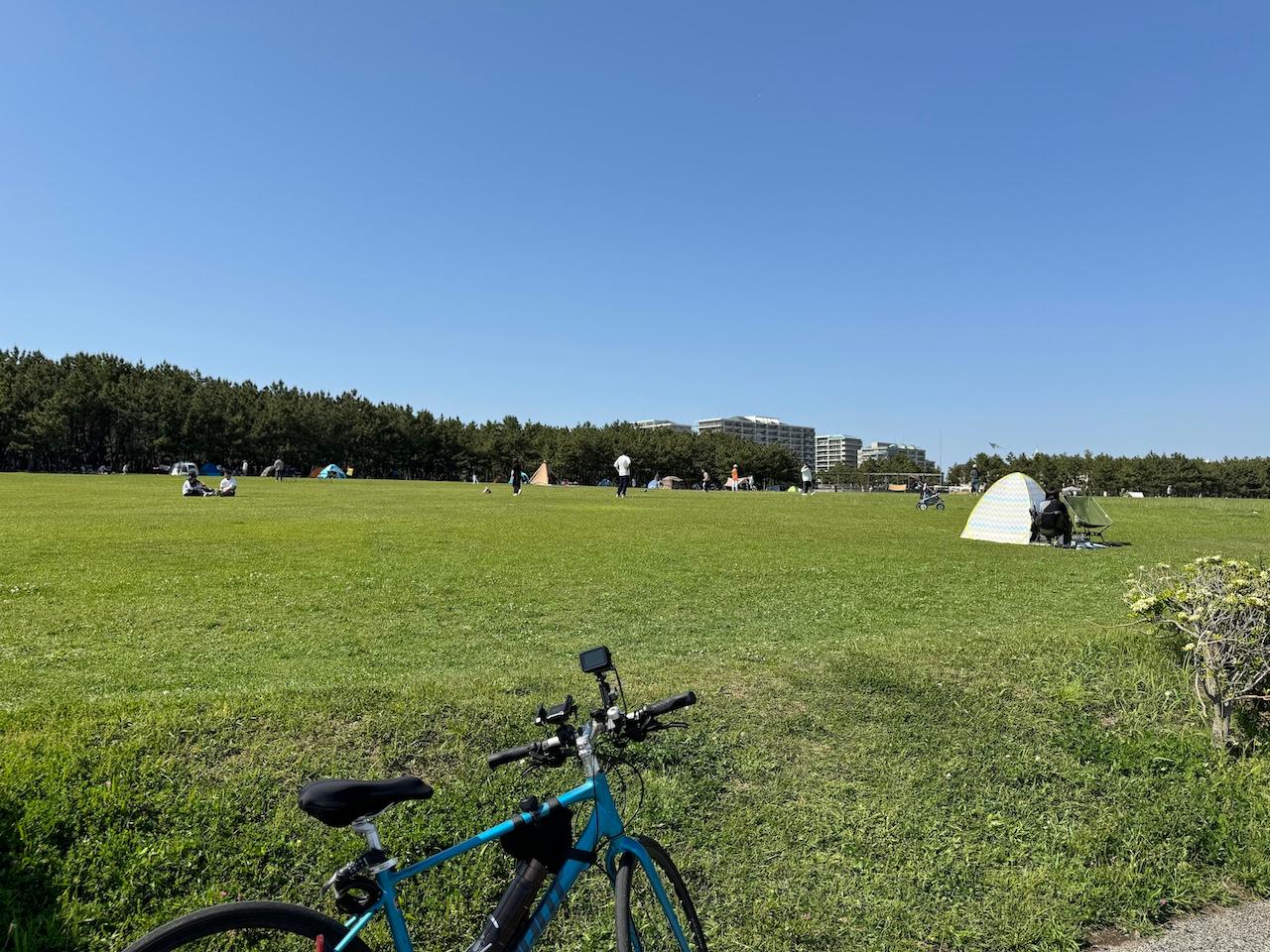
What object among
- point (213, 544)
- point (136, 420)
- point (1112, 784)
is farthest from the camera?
point (136, 420)

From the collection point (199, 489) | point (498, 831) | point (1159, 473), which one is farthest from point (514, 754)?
point (1159, 473)

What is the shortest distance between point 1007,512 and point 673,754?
18.4 metres

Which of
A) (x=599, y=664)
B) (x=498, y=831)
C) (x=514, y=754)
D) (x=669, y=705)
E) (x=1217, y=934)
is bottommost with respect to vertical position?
(x=1217, y=934)

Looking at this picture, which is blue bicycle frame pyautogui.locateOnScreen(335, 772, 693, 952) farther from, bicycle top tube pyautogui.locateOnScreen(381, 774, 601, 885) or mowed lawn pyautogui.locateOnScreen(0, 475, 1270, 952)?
mowed lawn pyautogui.locateOnScreen(0, 475, 1270, 952)

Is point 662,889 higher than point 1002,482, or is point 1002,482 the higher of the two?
point 1002,482

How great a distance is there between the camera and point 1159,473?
391 ft

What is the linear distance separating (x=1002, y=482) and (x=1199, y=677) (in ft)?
52.6

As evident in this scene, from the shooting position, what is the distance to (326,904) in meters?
4.33

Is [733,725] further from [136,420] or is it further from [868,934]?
[136,420]

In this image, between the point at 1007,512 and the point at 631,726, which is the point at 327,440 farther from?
the point at 631,726

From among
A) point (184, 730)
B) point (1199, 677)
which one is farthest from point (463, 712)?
point (1199, 677)

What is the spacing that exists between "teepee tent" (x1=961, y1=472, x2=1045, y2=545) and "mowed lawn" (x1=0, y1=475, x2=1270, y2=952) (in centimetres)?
976

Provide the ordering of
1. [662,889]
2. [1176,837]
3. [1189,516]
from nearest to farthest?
1. [662,889]
2. [1176,837]
3. [1189,516]

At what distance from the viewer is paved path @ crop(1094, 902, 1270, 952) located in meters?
4.32
